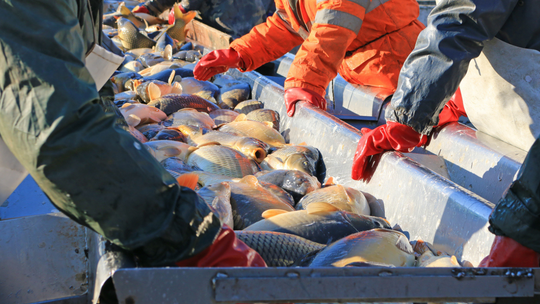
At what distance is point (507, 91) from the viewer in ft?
7.09

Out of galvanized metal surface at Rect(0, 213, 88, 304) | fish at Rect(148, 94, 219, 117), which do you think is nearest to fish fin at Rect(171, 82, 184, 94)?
fish at Rect(148, 94, 219, 117)

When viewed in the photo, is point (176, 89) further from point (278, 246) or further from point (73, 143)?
point (73, 143)

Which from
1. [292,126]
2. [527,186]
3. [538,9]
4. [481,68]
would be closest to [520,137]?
[481,68]

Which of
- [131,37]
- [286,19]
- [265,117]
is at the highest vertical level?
Result: [286,19]

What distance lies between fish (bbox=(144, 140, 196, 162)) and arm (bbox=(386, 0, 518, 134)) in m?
1.44

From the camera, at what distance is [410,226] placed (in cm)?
211

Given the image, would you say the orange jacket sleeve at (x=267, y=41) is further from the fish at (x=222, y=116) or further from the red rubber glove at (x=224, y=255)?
the red rubber glove at (x=224, y=255)

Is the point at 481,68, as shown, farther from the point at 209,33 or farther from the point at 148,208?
the point at 209,33

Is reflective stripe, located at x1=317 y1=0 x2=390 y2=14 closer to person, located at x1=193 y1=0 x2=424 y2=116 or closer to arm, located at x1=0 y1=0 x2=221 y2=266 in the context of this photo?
person, located at x1=193 y1=0 x2=424 y2=116

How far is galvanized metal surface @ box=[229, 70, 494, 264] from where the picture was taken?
68.6 inches

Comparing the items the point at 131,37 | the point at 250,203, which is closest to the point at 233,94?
the point at 250,203

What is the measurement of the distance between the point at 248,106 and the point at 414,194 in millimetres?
2437

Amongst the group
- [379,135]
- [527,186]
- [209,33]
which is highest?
[527,186]

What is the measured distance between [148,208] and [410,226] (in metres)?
1.54
